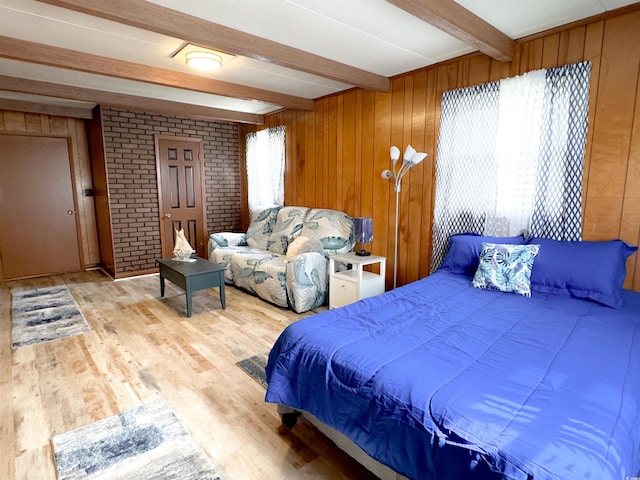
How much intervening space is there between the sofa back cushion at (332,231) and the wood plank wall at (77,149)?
374 centimetres

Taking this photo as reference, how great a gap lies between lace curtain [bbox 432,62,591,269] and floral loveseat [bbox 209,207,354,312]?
1186 mm

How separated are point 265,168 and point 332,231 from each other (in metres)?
2.01

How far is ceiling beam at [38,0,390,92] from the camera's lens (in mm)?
1951

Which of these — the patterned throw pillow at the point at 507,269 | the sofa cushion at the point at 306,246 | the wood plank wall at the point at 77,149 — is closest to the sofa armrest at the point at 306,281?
the sofa cushion at the point at 306,246

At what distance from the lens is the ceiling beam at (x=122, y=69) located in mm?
2664

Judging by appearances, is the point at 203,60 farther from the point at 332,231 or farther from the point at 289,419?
the point at 289,419

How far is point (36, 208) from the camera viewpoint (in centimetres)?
505

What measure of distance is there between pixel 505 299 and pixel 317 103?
3337 mm

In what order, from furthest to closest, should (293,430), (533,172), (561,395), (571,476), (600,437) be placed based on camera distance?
(533,172), (293,430), (561,395), (600,437), (571,476)

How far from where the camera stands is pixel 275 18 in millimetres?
2330

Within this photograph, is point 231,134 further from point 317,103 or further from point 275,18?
point 275,18

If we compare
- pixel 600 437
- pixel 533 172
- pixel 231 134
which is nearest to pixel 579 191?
pixel 533 172

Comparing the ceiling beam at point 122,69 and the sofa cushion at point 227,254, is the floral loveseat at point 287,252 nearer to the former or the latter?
the sofa cushion at point 227,254

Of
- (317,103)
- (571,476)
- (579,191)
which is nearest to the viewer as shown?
(571,476)
